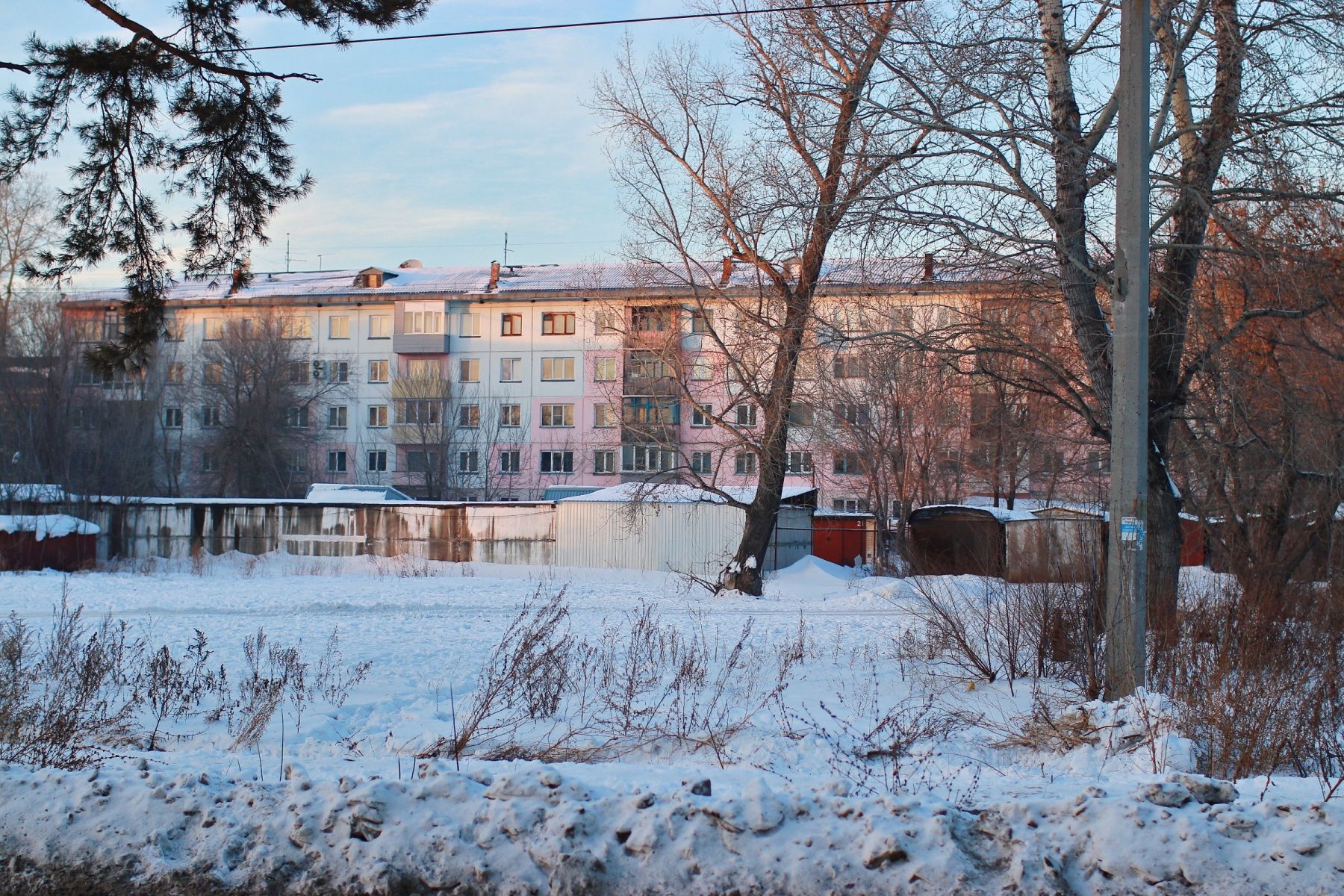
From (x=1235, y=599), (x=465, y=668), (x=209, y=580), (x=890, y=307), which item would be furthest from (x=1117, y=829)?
(x=209, y=580)

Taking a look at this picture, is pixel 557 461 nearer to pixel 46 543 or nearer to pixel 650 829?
pixel 46 543

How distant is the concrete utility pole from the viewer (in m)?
9.05

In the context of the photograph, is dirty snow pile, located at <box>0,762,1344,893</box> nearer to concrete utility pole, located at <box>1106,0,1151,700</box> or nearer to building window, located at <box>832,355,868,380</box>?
concrete utility pole, located at <box>1106,0,1151,700</box>

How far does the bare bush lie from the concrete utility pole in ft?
25.4

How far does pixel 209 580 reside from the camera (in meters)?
28.5

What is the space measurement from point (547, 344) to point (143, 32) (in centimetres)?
5057

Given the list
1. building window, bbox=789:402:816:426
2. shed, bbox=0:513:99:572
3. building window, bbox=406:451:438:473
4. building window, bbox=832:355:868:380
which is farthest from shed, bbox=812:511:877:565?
shed, bbox=0:513:99:572

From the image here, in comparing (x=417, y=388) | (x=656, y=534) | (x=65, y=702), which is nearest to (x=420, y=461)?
(x=417, y=388)

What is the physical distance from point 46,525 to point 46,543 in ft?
1.80

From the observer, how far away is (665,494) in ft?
111

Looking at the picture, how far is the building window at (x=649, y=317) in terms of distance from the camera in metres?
28.2

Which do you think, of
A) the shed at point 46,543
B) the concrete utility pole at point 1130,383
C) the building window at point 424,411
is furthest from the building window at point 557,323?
the concrete utility pole at point 1130,383

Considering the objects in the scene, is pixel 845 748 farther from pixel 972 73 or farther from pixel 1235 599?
pixel 972 73

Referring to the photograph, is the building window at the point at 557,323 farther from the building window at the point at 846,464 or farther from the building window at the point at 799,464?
the building window at the point at 799,464
